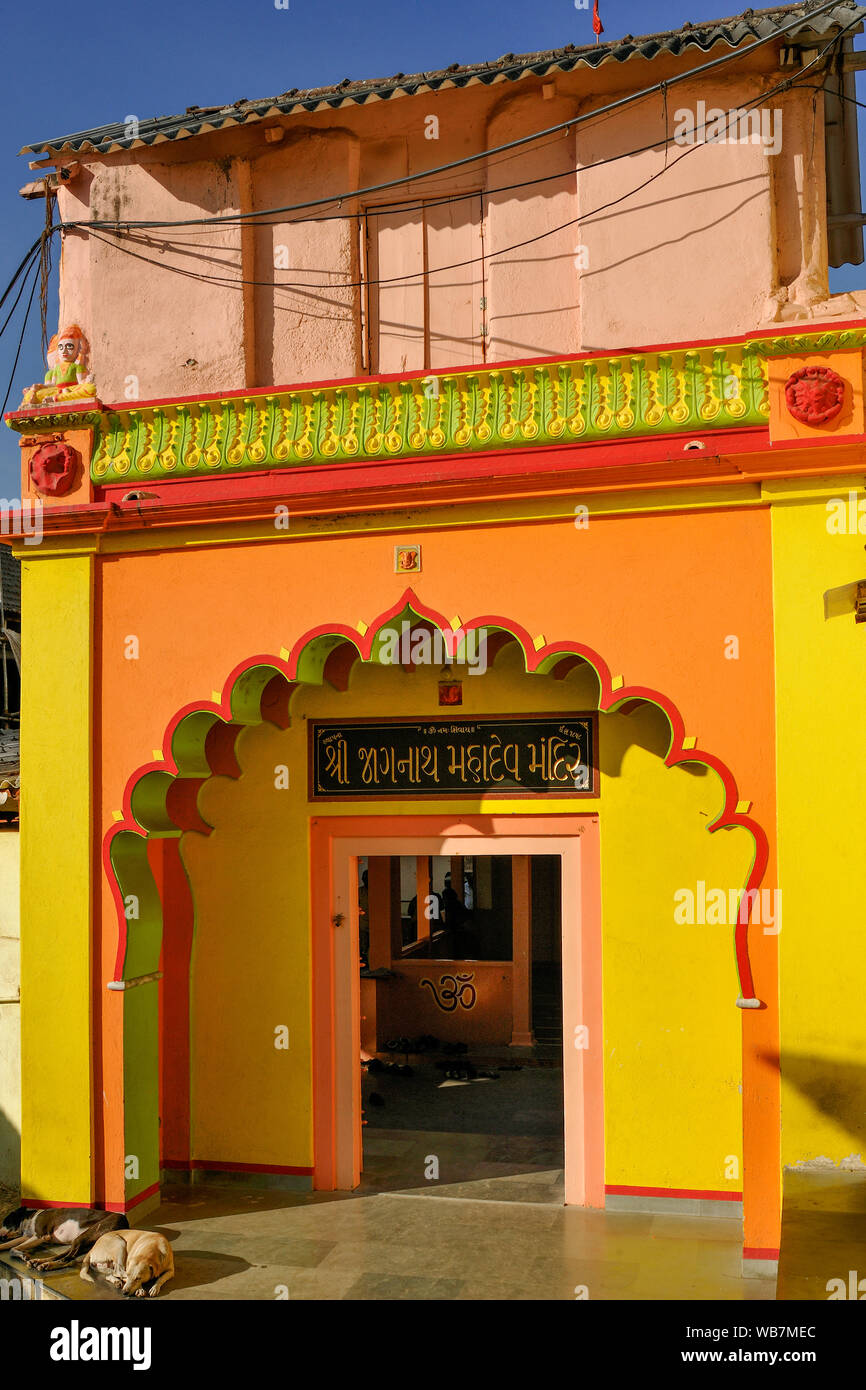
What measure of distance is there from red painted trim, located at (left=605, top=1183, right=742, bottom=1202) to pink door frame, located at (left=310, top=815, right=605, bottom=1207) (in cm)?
11

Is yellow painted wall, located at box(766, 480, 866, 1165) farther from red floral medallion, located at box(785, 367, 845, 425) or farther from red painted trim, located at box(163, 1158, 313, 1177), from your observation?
red painted trim, located at box(163, 1158, 313, 1177)

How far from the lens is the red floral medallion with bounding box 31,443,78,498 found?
7.40 metres

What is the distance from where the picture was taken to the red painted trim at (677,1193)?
7164 millimetres

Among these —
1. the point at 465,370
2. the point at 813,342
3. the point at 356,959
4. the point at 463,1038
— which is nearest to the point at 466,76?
the point at 465,370

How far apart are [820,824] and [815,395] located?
2167mm

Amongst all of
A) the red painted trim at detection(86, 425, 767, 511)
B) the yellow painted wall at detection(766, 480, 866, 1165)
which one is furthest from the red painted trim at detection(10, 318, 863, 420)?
the yellow painted wall at detection(766, 480, 866, 1165)

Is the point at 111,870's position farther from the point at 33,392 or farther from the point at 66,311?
the point at 66,311

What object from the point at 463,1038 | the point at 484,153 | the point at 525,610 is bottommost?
the point at 463,1038

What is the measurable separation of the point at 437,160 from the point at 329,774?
418 centimetres

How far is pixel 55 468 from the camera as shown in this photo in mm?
7414

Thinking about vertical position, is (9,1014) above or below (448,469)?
below

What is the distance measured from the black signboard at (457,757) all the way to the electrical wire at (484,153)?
3.42 m

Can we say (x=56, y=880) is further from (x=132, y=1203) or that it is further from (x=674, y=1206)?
(x=674, y=1206)

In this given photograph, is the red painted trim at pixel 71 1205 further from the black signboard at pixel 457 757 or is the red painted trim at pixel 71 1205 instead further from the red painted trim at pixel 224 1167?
the black signboard at pixel 457 757
